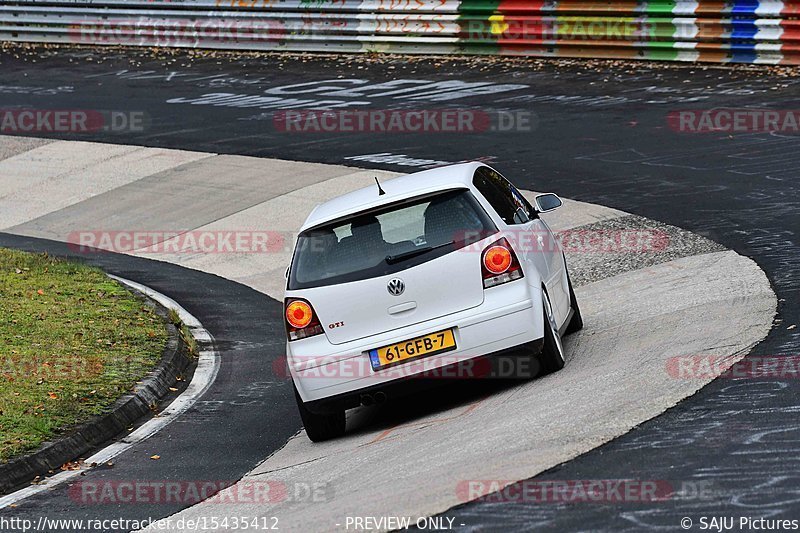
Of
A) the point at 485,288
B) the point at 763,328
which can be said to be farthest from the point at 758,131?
the point at 485,288

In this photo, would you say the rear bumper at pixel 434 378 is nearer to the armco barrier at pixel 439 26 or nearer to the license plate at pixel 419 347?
the license plate at pixel 419 347

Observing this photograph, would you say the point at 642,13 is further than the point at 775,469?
Yes

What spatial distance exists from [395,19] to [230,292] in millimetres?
12911

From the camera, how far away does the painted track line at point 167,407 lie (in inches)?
320

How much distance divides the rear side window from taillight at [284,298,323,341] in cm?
149

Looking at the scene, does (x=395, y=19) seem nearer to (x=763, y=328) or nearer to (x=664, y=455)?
(x=763, y=328)

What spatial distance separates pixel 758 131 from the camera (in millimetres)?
16641
